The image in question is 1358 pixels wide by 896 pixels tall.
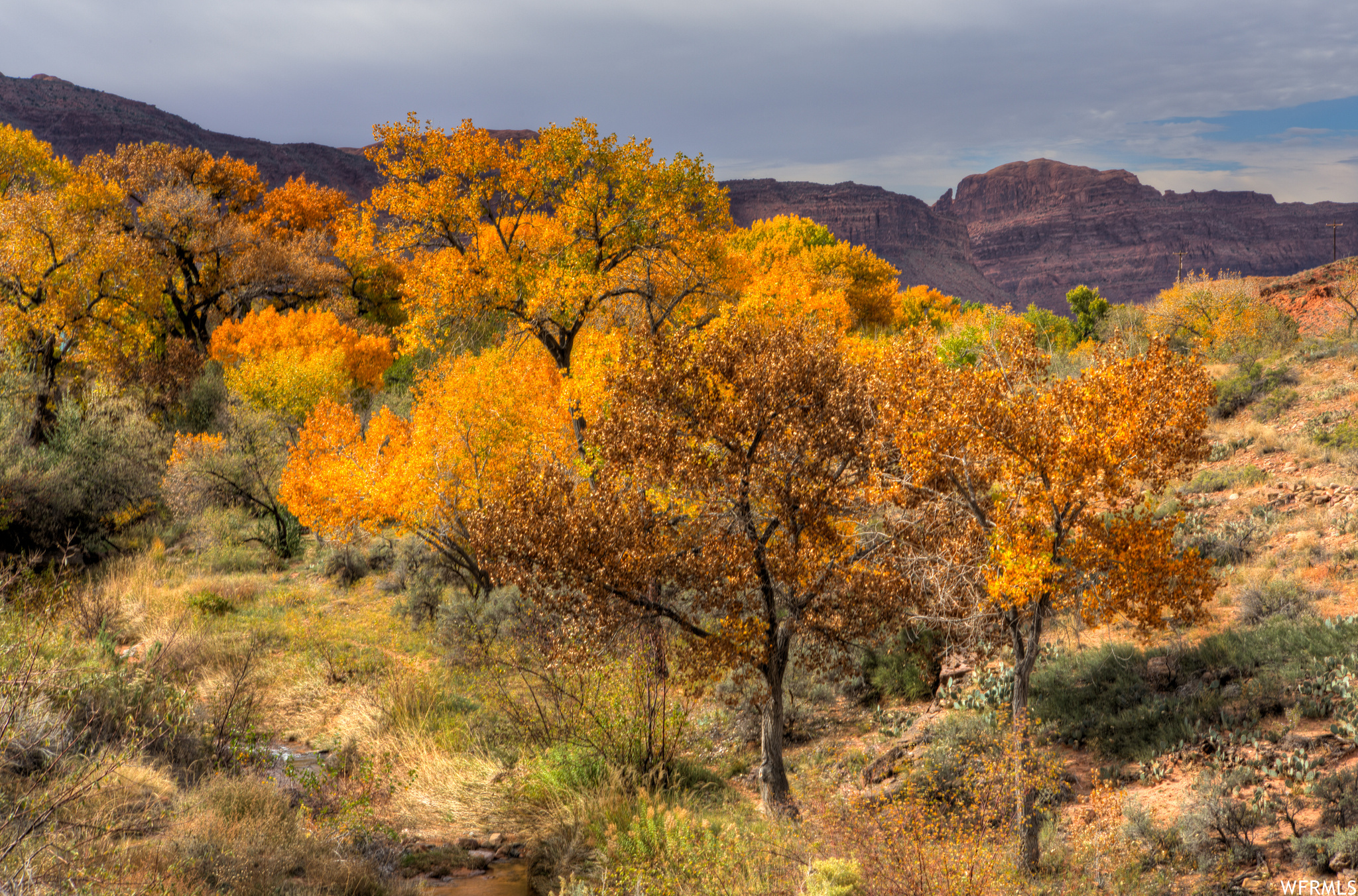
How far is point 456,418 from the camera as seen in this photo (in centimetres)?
1992

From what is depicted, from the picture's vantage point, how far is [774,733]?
9961mm

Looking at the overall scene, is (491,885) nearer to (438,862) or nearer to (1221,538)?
(438,862)

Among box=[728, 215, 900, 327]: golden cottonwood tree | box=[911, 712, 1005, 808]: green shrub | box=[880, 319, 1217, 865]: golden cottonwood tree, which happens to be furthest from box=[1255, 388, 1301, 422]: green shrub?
box=[728, 215, 900, 327]: golden cottonwood tree

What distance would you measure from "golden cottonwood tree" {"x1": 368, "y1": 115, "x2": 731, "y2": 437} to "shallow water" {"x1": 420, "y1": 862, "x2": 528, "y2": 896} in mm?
12233

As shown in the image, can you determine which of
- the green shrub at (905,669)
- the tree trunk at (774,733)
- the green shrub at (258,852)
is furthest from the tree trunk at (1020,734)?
the green shrub at (258,852)

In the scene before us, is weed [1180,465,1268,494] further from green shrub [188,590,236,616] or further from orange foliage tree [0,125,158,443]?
orange foliage tree [0,125,158,443]

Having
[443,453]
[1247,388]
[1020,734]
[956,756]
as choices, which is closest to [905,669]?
[956,756]

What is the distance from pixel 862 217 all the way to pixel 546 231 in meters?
185

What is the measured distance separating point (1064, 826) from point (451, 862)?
728 centimetres

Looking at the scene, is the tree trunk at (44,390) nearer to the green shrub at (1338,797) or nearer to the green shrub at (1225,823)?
the green shrub at (1225,823)

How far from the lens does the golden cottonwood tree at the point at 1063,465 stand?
26.8 ft

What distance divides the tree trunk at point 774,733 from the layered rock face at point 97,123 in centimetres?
11024

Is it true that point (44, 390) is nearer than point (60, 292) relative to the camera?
Yes

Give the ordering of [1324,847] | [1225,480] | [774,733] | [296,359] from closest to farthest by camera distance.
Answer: [1324,847] < [774,733] < [1225,480] < [296,359]
